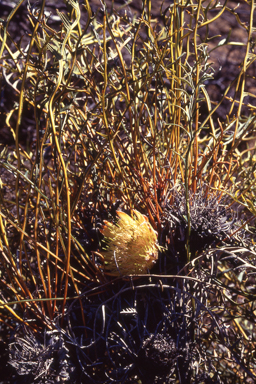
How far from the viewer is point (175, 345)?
0.18m

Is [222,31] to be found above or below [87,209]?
above

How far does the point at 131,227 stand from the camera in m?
0.19

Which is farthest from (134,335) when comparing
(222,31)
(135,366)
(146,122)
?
(222,31)

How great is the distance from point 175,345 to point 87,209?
0.36 ft

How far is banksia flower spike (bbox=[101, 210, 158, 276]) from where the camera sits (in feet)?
0.60

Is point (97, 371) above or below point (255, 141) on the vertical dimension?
below

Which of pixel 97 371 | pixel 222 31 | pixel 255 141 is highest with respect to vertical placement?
pixel 222 31

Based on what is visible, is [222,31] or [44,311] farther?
[222,31]

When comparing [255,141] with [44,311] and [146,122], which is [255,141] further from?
[44,311]

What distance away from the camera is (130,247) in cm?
18

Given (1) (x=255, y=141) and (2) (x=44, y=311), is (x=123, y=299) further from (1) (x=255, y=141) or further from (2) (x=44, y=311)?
(1) (x=255, y=141)

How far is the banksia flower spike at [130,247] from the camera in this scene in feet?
0.60

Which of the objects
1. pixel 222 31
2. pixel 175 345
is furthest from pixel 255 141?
pixel 175 345

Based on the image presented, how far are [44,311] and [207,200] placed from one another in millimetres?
125
